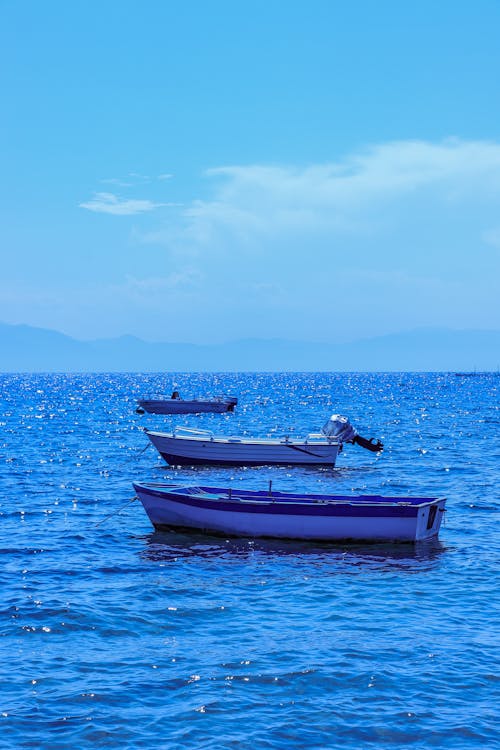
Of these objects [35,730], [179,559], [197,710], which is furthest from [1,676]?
[179,559]

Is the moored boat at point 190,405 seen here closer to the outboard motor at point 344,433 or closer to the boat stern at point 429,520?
the outboard motor at point 344,433

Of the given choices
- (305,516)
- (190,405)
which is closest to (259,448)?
(305,516)

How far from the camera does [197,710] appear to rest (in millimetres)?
14469

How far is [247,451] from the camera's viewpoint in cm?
4962

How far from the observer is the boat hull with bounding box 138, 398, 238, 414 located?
319 ft

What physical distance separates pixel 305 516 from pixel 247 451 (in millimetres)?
22100

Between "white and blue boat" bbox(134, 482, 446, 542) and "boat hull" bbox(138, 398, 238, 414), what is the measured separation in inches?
2661

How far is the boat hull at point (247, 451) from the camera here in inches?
1945

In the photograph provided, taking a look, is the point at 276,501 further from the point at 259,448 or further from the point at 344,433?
the point at 344,433

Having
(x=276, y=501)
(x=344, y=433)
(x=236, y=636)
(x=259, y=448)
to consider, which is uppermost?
(x=344, y=433)

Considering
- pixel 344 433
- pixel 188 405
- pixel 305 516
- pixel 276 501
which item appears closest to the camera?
pixel 305 516

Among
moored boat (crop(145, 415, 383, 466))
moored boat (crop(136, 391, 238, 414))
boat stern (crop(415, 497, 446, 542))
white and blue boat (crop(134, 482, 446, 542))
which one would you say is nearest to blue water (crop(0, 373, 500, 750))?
white and blue boat (crop(134, 482, 446, 542))

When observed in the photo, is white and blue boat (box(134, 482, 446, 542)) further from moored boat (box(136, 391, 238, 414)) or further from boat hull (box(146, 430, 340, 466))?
moored boat (box(136, 391, 238, 414))

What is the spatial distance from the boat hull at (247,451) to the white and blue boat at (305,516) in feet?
65.5
